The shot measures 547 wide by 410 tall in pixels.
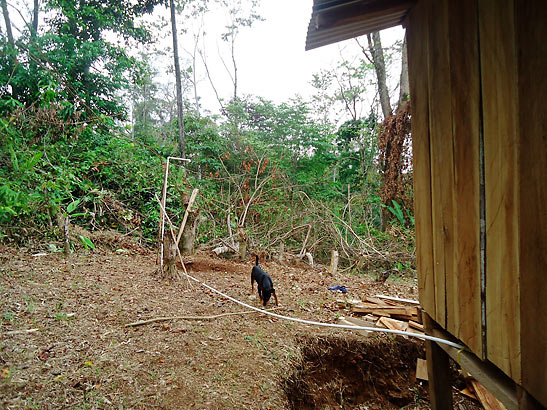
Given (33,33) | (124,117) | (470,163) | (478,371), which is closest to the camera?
(470,163)

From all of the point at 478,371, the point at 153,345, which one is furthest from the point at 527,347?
the point at 153,345

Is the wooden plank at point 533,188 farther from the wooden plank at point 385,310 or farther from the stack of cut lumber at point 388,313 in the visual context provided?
the wooden plank at point 385,310

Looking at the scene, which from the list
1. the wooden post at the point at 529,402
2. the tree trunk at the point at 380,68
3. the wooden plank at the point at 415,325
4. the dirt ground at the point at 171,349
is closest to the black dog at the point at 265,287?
the dirt ground at the point at 171,349

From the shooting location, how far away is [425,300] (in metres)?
2.36

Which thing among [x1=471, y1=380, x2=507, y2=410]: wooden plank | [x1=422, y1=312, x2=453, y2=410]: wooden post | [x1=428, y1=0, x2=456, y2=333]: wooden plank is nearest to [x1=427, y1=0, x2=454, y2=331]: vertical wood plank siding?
[x1=428, y1=0, x2=456, y2=333]: wooden plank

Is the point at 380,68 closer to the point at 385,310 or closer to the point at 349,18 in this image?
the point at 385,310

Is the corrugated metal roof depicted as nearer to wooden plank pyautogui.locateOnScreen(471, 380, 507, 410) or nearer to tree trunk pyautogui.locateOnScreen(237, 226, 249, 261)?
wooden plank pyautogui.locateOnScreen(471, 380, 507, 410)

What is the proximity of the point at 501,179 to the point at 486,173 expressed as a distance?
130 millimetres

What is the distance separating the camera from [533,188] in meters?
1.03

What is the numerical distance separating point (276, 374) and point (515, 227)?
102 inches

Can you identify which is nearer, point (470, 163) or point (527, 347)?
point (527, 347)

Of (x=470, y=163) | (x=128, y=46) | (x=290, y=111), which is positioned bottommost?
(x=470, y=163)

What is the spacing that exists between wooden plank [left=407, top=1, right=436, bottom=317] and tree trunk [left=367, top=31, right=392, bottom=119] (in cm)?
825

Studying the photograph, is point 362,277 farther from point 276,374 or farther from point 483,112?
point 483,112
